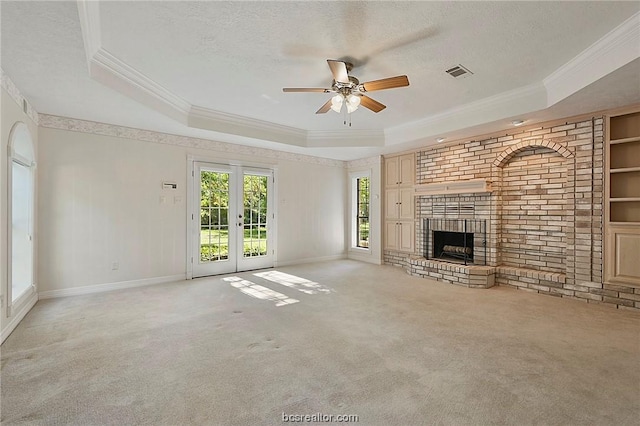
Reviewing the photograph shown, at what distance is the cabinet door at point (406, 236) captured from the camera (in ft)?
21.2

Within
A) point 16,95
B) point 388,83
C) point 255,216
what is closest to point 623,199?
point 388,83

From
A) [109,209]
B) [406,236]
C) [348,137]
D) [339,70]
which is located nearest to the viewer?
[339,70]

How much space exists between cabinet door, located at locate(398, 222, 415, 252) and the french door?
284cm

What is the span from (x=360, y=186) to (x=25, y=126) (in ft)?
20.5

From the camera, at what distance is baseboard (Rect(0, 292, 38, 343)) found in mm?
2957

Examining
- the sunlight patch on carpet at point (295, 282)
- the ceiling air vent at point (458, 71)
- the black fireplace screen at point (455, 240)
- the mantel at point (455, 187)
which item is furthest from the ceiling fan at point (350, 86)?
the black fireplace screen at point (455, 240)

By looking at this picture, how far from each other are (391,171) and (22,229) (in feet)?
20.7

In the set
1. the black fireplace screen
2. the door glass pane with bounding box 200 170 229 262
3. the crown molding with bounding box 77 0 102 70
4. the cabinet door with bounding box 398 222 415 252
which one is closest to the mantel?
the black fireplace screen

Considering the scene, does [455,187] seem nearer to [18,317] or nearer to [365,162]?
[365,162]

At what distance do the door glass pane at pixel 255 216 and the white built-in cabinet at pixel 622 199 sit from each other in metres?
5.54

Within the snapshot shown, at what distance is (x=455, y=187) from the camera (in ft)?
17.9

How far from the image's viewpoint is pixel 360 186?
7.86 metres

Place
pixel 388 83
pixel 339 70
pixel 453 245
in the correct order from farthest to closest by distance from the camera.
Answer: pixel 453 245
pixel 388 83
pixel 339 70

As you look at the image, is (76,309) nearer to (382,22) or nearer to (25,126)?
(25,126)
